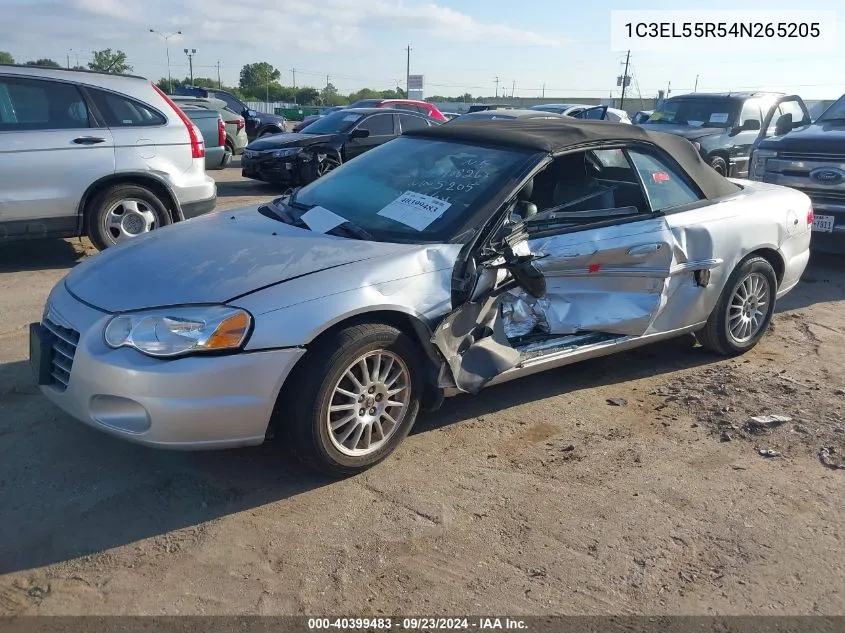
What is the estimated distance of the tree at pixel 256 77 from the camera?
84812 millimetres

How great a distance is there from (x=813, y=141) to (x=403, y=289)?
6.52 meters

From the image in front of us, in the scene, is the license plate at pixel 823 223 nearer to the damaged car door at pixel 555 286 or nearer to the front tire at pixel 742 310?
the front tire at pixel 742 310

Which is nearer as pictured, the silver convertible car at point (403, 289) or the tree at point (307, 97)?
the silver convertible car at point (403, 289)

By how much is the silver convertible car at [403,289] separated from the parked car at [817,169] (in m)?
3.14

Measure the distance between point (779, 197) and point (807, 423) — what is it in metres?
1.88

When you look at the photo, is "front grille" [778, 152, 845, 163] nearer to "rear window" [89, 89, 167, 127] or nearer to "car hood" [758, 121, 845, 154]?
"car hood" [758, 121, 845, 154]

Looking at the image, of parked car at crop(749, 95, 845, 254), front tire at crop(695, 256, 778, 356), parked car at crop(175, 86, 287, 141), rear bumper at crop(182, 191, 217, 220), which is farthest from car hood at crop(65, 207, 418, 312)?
parked car at crop(175, 86, 287, 141)

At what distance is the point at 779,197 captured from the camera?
217 inches

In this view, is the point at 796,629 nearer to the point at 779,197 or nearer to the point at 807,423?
the point at 807,423

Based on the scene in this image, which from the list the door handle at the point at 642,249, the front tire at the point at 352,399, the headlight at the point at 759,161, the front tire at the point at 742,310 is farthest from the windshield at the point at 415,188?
the headlight at the point at 759,161

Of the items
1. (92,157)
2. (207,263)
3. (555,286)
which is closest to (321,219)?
(207,263)

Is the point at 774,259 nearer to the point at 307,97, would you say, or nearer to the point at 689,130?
the point at 689,130

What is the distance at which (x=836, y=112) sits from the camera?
366 inches

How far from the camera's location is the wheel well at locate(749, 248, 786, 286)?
5311 mm
